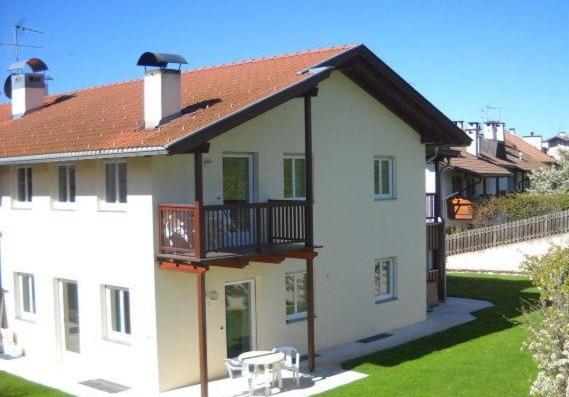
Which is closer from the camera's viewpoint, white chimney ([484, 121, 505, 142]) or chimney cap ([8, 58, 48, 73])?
chimney cap ([8, 58, 48, 73])

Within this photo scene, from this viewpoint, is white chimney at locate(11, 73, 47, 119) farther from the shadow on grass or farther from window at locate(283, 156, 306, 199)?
the shadow on grass

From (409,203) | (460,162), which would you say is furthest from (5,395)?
(460,162)

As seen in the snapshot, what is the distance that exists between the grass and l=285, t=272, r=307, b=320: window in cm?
566

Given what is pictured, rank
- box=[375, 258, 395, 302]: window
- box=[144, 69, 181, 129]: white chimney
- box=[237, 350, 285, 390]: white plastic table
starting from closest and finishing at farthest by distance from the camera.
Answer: box=[237, 350, 285, 390]: white plastic table
box=[144, 69, 181, 129]: white chimney
box=[375, 258, 395, 302]: window

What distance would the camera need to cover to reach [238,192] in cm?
1633

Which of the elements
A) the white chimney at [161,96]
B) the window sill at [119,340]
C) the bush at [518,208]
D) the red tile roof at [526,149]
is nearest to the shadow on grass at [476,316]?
the window sill at [119,340]

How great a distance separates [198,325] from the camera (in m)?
14.9

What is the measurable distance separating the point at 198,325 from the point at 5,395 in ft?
14.3

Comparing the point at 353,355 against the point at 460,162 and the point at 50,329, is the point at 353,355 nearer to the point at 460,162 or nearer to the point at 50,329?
the point at 50,329

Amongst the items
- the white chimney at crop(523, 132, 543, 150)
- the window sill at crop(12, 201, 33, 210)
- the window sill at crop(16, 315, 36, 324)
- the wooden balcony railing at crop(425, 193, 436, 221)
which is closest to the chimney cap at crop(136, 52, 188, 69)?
the window sill at crop(12, 201, 33, 210)

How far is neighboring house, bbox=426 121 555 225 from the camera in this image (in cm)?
4200

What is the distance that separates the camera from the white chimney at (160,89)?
15.3 metres

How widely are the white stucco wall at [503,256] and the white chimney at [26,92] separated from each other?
2106cm

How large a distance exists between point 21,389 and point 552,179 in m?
39.0
